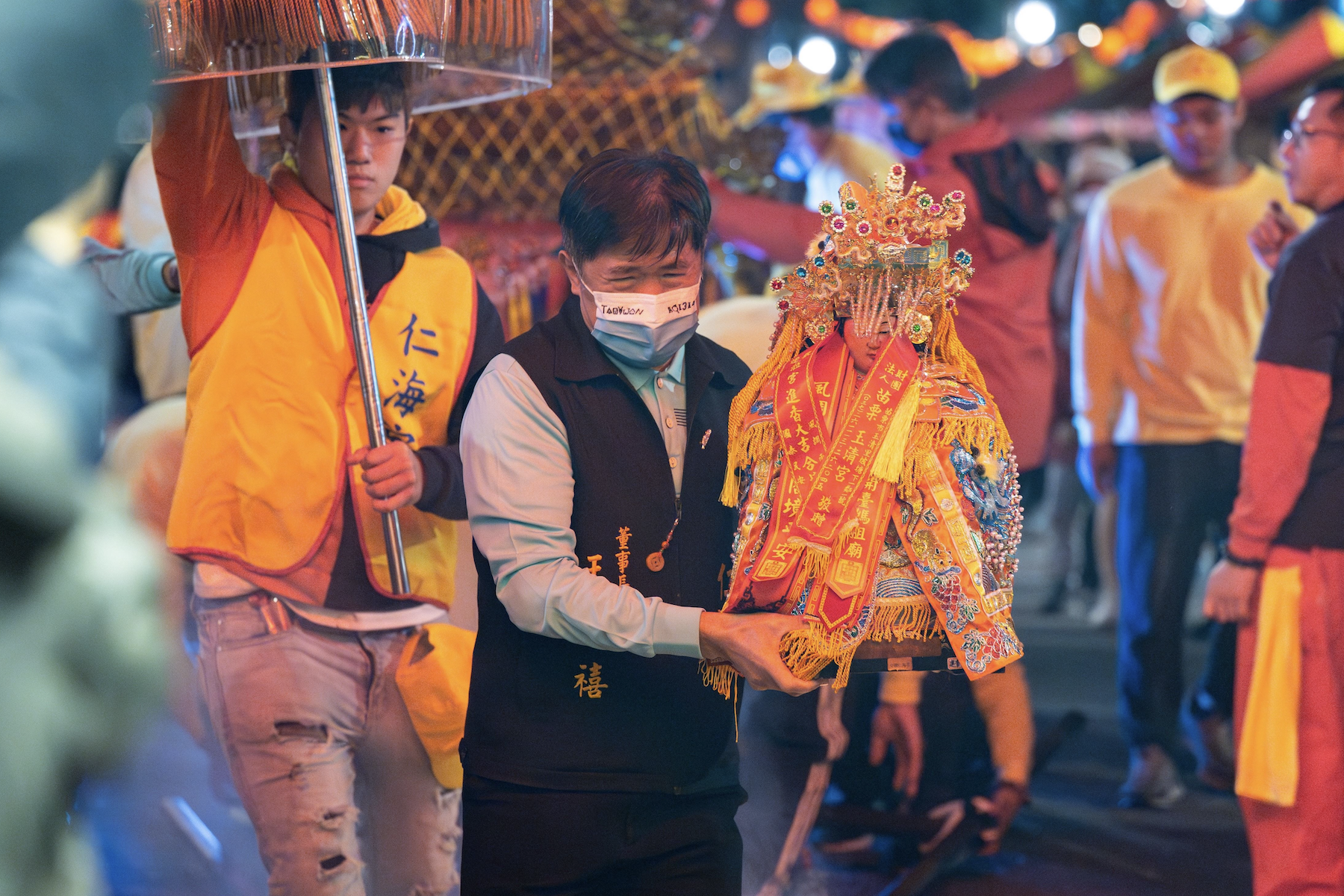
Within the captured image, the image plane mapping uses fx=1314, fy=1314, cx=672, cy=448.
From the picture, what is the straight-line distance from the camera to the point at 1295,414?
8.51 ft

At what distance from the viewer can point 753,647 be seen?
5.08 ft

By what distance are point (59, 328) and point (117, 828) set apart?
2.36 meters

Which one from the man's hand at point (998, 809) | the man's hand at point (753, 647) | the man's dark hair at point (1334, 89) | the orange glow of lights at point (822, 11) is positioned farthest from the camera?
the orange glow of lights at point (822, 11)

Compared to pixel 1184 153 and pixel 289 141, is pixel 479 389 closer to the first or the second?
pixel 289 141

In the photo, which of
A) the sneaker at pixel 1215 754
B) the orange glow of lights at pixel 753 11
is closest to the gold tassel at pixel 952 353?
the sneaker at pixel 1215 754

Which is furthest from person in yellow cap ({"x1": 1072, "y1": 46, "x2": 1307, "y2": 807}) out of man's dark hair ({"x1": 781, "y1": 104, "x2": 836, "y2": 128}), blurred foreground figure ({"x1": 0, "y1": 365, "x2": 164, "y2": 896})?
blurred foreground figure ({"x1": 0, "y1": 365, "x2": 164, "y2": 896})

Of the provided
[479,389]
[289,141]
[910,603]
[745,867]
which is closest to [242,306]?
Answer: [289,141]

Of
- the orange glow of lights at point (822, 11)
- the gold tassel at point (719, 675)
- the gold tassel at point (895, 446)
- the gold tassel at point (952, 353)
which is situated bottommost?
the gold tassel at point (719, 675)

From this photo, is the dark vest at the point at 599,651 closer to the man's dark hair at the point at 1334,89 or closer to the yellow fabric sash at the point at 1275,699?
the yellow fabric sash at the point at 1275,699

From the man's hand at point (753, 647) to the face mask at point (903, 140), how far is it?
203cm

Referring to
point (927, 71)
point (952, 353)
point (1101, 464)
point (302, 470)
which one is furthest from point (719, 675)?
point (1101, 464)

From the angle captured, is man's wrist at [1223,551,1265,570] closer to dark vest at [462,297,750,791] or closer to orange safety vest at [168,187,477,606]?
dark vest at [462,297,750,791]

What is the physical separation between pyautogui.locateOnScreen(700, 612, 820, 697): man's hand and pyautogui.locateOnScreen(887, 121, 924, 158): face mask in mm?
2032

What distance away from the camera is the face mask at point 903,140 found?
3307 millimetres
